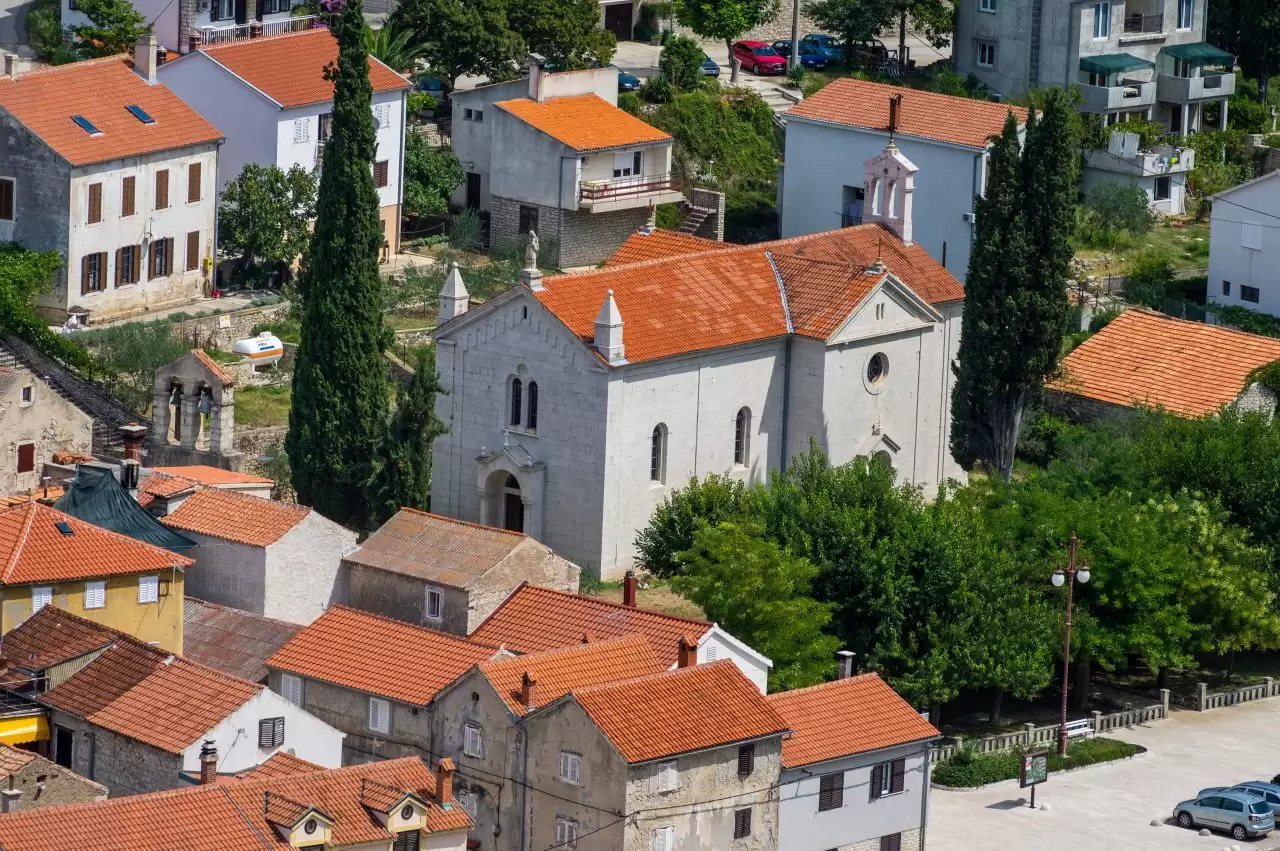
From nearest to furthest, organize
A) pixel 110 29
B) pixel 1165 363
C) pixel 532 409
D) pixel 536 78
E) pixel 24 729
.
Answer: pixel 24 729
pixel 532 409
pixel 1165 363
pixel 110 29
pixel 536 78

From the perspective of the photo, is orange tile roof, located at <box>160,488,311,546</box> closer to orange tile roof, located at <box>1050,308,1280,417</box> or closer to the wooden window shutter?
the wooden window shutter

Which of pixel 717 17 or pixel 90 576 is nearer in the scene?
pixel 90 576

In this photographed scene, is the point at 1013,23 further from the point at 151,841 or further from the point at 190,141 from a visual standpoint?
the point at 151,841

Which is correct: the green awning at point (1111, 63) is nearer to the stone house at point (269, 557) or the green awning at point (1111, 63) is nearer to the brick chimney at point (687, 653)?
the stone house at point (269, 557)

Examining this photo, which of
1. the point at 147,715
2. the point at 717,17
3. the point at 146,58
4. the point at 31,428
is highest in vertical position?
the point at 146,58

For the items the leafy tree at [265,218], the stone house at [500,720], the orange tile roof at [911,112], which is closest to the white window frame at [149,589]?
the stone house at [500,720]

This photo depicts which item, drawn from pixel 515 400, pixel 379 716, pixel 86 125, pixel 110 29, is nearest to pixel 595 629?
pixel 379 716

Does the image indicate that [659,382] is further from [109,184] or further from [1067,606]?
[109,184]

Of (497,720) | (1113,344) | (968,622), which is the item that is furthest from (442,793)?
(1113,344)
